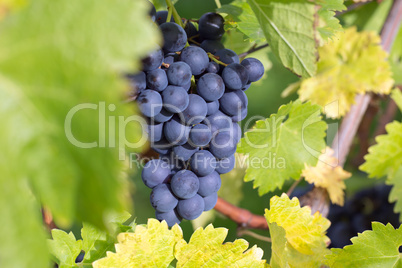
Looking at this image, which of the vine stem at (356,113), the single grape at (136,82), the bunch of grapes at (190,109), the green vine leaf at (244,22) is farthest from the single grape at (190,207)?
the vine stem at (356,113)

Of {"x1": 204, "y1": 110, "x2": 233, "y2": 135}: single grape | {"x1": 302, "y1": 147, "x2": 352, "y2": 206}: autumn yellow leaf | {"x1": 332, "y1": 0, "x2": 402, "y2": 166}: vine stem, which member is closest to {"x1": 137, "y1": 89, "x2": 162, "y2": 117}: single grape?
{"x1": 204, "y1": 110, "x2": 233, "y2": 135}: single grape

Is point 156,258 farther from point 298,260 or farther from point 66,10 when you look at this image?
point 66,10

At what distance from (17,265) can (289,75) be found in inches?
49.0

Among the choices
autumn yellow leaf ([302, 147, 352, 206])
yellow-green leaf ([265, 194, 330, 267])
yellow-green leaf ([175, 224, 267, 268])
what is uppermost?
yellow-green leaf ([175, 224, 267, 268])

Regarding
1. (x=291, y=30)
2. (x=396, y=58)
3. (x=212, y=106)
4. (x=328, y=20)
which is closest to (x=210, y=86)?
(x=212, y=106)

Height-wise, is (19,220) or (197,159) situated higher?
(19,220)

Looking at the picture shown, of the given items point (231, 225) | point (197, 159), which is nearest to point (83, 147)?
point (197, 159)

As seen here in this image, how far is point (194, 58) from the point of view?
0.57m

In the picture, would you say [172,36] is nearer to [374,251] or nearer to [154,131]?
[154,131]

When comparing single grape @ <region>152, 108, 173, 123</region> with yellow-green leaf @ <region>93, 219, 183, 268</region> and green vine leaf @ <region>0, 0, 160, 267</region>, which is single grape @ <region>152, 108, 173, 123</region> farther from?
green vine leaf @ <region>0, 0, 160, 267</region>

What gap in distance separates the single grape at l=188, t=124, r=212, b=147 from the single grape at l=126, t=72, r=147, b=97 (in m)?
0.11

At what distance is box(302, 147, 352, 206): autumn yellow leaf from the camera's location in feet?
3.07

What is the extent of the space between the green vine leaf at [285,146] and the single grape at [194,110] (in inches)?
Result: 8.7

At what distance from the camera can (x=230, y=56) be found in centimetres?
63
